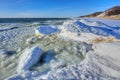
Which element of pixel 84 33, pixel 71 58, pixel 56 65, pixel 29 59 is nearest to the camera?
pixel 56 65

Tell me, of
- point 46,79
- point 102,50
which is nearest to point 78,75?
point 46,79

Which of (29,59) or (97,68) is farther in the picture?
(29,59)

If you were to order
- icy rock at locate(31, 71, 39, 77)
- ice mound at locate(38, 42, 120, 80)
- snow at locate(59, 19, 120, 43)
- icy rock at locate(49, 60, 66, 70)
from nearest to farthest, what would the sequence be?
ice mound at locate(38, 42, 120, 80) < icy rock at locate(31, 71, 39, 77) < icy rock at locate(49, 60, 66, 70) < snow at locate(59, 19, 120, 43)

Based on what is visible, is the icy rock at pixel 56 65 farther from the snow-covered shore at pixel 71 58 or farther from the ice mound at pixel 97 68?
the ice mound at pixel 97 68

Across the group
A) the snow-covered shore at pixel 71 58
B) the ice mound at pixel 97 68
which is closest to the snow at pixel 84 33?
the snow-covered shore at pixel 71 58

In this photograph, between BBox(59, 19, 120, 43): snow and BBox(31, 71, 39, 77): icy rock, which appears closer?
BBox(31, 71, 39, 77): icy rock

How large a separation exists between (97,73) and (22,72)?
1.17m

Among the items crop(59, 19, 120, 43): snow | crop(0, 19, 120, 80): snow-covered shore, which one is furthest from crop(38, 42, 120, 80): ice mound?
crop(59, 19, 120, 43): snow

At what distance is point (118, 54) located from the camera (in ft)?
10.5

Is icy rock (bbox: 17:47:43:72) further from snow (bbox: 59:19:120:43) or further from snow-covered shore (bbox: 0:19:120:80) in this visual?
snow (bbox: 59:19:120:43)

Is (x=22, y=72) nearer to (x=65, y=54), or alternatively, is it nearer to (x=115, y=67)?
(x=65, y=54)

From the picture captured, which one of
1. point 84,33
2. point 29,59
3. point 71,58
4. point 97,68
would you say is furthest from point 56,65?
point 84,33

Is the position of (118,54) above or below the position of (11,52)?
above

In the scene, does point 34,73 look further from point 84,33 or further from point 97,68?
point 84,33
